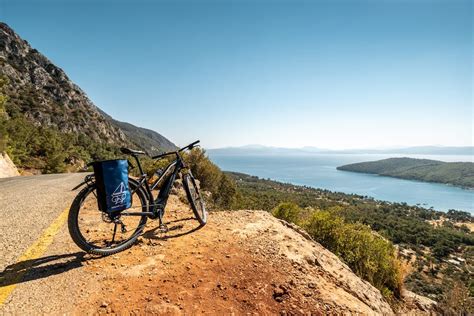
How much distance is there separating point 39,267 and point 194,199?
273 cm

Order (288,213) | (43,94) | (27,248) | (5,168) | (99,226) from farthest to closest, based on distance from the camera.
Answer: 1. (43,94)
2. (5,168)
3. (288,213)
4. (99,226)
5. (27,248)

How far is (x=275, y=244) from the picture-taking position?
13.8ft

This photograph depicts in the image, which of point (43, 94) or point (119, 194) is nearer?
point (119, 194)

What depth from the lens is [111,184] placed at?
11.6 feet

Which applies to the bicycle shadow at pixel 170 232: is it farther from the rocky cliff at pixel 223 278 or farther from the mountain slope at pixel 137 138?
the mountain slope at pixel 137 138

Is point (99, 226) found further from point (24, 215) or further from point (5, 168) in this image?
point (5, 168)

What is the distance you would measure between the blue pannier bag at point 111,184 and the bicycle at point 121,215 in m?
0.16

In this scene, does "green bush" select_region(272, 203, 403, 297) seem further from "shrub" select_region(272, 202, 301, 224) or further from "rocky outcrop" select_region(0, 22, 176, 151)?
"rocky outcrop" select_region(0, 22, 176, 151)

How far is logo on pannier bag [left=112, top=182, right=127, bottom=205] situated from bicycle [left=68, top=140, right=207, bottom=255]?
219 mm

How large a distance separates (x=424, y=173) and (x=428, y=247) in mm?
166486

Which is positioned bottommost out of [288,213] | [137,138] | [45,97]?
[288,213]

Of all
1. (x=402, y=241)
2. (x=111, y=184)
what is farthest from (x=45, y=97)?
(x=402, y=241)

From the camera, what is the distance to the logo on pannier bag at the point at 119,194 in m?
3.56

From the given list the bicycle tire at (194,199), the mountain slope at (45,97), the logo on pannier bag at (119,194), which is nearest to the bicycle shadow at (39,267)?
the logo on pannier bag at (119,194)
